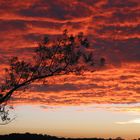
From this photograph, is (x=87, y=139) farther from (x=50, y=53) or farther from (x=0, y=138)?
(x=50, y=53)

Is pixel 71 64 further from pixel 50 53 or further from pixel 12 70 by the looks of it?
pixel 12 70

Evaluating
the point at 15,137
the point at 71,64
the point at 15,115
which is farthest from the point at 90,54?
the point at 15,137

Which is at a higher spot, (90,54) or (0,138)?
(90,54)

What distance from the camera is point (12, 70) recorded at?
183ft

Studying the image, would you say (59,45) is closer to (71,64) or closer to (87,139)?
(71,64)

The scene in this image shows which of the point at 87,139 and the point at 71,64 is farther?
the point at 87,139

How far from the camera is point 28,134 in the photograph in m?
75.8

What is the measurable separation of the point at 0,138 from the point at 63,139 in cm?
969

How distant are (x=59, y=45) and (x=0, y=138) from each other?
74.3ft

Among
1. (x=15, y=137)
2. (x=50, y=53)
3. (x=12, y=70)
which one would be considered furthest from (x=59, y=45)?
(x=15, y=137)

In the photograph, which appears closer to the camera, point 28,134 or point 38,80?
point 38,80

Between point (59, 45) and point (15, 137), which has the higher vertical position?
point (59, 45)

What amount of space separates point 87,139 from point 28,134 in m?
9.10

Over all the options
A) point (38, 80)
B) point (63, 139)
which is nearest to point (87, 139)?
point (63, 139)
